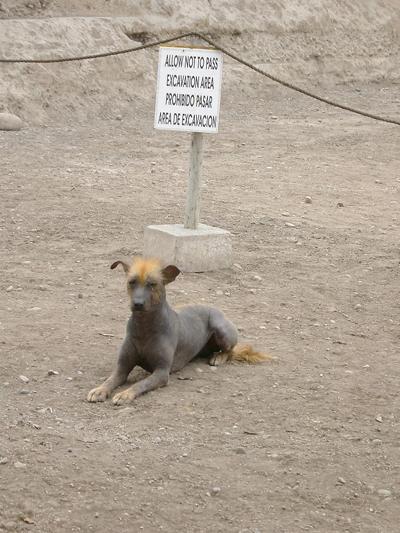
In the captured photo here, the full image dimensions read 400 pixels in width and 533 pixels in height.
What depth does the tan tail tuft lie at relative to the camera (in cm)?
622

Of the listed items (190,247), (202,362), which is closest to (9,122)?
(190,247)

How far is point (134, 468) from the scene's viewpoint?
4.75 m

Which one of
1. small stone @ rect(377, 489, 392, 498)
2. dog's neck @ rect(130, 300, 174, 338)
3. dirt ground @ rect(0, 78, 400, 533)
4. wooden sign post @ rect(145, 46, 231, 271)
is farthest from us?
wooden sign post @ rect(145, 46, 231, 271)

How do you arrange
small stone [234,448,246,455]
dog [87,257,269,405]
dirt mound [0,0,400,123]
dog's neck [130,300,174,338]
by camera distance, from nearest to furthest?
small stone [234,448,246,455] → dog [87,257,269,405] → dog's neck [130,300,174,338] → dirt mound [0,0,400,123]

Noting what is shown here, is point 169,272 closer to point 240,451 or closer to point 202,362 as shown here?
point 202,362

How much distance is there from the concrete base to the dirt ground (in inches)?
4.6

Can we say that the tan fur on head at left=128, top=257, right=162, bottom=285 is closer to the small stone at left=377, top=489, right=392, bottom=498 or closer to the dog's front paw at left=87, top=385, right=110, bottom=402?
the dog's front paw at left=87, top=385, right=110, bottom=402

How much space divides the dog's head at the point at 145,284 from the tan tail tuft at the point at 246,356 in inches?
26.8

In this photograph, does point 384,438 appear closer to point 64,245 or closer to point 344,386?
point 344,386

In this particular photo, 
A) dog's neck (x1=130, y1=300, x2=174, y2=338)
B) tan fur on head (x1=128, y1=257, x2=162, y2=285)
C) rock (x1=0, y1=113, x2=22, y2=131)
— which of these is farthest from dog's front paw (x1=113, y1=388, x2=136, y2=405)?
rock (x1=0, y1=113, x2=22, y2=131)

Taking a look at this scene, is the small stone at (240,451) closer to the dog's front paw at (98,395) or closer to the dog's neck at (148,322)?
the dog's front paw at (98,395)

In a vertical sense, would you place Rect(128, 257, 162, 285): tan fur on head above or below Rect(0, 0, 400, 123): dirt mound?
below

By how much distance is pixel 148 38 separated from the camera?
14.5m

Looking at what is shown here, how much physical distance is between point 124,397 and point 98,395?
0.13 meters
